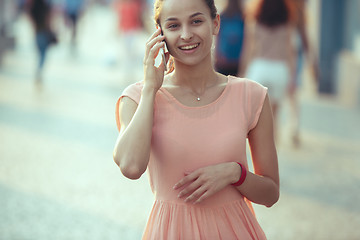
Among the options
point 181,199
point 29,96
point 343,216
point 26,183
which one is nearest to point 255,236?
point 181,199

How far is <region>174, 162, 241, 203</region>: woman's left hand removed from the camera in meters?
2.29

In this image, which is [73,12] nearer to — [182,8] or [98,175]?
[98,175]

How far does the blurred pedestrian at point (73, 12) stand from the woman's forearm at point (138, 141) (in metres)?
15.7

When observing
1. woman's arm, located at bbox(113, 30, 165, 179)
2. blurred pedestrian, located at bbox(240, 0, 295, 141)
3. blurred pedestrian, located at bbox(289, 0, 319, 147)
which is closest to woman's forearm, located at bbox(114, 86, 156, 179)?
woman's arm, located at bbox(113, 30, 165, 179)

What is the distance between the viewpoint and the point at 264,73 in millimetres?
6469

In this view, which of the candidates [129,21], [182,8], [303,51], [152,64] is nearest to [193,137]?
[152,64]

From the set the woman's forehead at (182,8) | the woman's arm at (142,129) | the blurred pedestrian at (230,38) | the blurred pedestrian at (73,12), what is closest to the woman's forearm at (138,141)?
the woman's arm at (142,129)

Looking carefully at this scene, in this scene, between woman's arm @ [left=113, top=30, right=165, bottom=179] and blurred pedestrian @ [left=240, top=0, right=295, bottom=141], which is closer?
woman's arm @ [left=113, top=30, right=165, bottom=179]

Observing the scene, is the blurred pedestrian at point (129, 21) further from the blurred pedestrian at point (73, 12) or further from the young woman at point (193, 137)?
the young woman at point (193, 137)

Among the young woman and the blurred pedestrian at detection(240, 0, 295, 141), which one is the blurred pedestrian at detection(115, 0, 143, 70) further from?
the young woman

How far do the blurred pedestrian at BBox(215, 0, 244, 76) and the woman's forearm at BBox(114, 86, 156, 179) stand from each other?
471 cm

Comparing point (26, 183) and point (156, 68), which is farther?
point (26, 183)

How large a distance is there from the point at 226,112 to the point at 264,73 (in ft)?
13.5

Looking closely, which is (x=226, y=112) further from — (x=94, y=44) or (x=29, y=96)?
(x=94, y=44)
